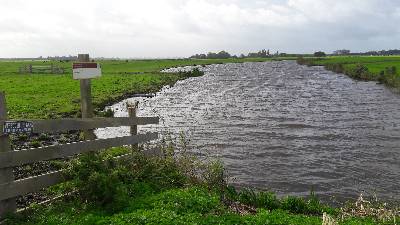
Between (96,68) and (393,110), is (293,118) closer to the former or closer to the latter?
(393,110)

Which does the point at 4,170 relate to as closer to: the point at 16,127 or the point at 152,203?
the point at 16,127

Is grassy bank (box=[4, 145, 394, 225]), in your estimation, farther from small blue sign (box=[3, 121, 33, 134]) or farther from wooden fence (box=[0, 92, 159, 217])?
small blue sign (box=[3, 121, 33, 134])

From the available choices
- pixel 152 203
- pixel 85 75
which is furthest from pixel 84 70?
pixel 152 203

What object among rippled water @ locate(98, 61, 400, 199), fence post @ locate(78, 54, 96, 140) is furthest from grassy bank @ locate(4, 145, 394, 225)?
rippled water @ locate(98, 61, 400, 199)

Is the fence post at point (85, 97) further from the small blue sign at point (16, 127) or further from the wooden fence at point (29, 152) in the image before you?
the small blue sign at point (16, 127)

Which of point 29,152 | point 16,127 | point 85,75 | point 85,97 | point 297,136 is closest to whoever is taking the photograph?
point 16,127

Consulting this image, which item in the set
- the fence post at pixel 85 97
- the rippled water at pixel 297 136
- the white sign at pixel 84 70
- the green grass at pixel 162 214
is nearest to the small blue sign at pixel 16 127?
the green grass at pixel 162 214

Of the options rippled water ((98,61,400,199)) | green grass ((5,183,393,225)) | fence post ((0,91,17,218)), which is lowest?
rippled water ((98,61,400,199))

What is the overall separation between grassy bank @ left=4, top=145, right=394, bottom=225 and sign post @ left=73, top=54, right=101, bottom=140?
1094mm

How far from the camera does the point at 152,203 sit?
10.4m

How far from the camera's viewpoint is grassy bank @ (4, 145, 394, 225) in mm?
9602

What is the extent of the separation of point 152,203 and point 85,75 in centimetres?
344

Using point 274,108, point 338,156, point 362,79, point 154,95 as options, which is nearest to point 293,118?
point 274,108

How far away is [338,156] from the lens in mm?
21969
